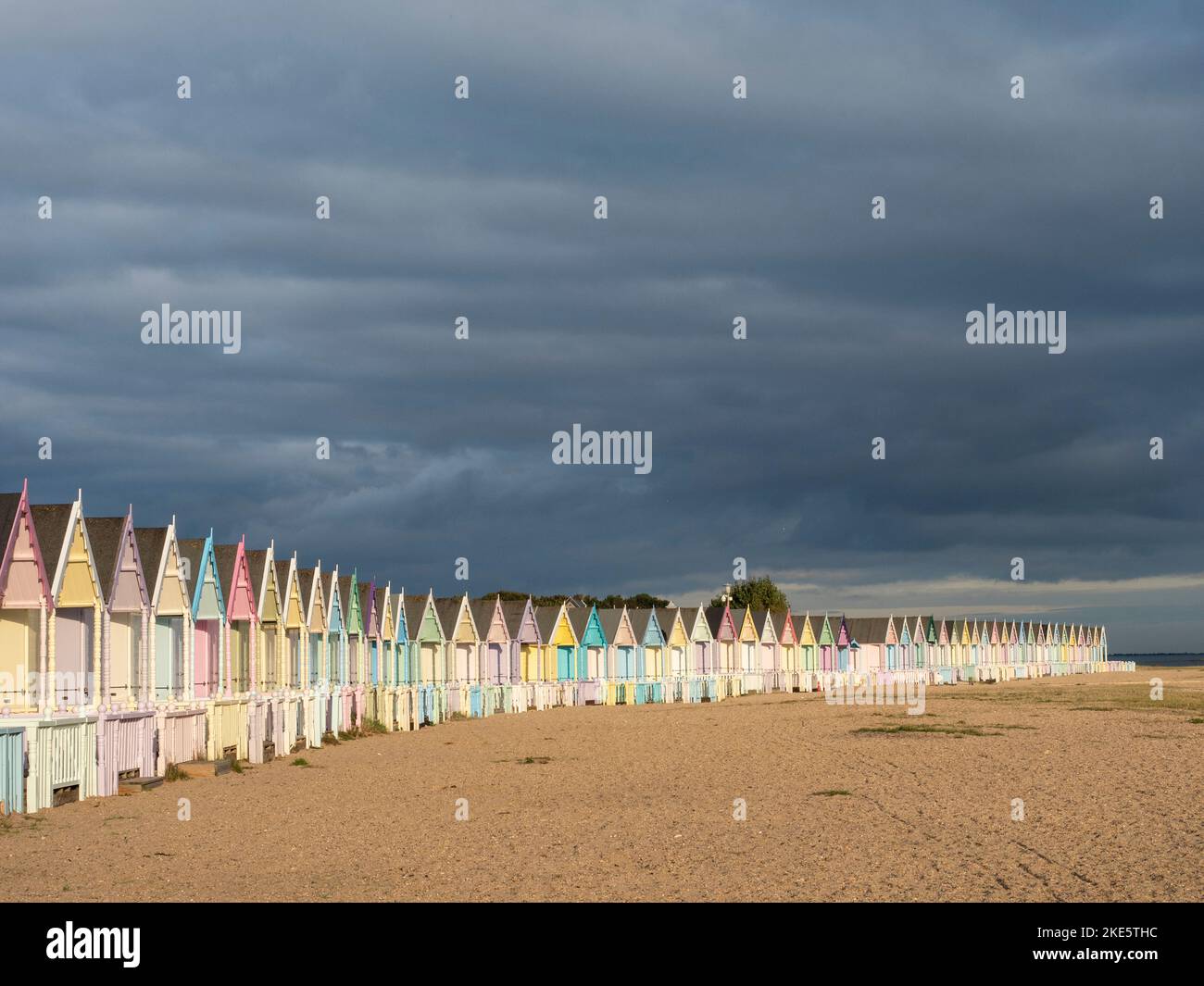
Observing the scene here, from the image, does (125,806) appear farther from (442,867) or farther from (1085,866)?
(1085,866)

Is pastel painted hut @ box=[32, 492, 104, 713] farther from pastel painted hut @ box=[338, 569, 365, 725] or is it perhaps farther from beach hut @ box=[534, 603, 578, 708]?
beach hut @ box=[534, 603, 578, 708]

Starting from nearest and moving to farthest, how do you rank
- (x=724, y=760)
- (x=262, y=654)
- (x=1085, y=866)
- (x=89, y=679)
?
(x=1085, y=866), (x=89, y=679), (x=724, y=760), (x=262, y=654)

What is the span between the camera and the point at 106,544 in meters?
24.9

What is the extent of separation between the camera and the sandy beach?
13.7 metres

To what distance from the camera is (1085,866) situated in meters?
14.4

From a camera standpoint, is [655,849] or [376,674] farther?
[376,674]

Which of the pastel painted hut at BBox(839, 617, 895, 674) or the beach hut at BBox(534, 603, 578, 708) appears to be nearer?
the beach hut at BBox(534, 603, 578, 708)

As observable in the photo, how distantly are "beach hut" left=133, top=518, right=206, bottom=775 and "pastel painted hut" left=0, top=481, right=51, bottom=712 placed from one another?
8.54ft

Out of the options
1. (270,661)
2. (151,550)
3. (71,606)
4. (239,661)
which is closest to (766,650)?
(270,661)

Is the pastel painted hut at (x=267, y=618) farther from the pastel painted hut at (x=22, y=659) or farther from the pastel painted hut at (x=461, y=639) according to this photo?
the pastel painted hut at (x=461, y=639)

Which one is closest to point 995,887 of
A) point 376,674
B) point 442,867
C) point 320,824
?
point 442,867

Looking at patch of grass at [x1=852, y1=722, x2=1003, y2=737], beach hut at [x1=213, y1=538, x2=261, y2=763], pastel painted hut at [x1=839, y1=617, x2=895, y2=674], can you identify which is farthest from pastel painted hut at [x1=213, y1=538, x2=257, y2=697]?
pastel painted hut at [x1=839, y1=617, x2=895, y2=674]

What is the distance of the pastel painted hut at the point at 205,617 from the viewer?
29531 mm
